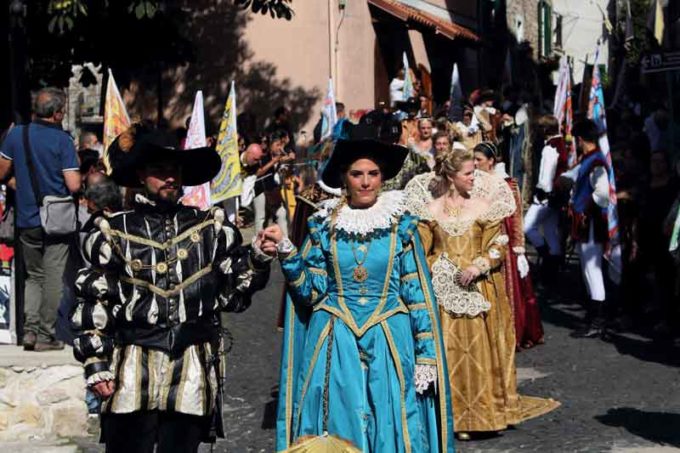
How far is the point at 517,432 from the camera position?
9.02m

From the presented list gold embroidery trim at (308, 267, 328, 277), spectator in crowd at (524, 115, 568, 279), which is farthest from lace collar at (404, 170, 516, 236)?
spectator in crowd at (524, 115, 568, 279)

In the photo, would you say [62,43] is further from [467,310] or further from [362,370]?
[362,370]

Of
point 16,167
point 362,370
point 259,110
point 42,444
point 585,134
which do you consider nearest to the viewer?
point 362,370

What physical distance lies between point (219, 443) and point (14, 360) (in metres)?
1.37

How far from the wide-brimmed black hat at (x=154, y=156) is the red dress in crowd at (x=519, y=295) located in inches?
205

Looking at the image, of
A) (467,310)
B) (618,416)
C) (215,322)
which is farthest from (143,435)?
(618,416)

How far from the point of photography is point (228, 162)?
509 inches

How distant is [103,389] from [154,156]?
0.96 metres

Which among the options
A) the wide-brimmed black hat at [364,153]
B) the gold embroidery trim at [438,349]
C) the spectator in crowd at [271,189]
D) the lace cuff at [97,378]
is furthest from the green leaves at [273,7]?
the lace cuff at [97,378]

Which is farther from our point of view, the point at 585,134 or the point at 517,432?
the point at 585,134

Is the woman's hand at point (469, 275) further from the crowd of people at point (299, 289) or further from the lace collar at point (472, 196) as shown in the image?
the lace collar at point (472, 196)

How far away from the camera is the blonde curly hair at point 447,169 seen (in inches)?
348

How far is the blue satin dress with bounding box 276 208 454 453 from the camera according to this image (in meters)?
6.56

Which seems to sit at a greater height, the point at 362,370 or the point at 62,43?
the point at 62,43
